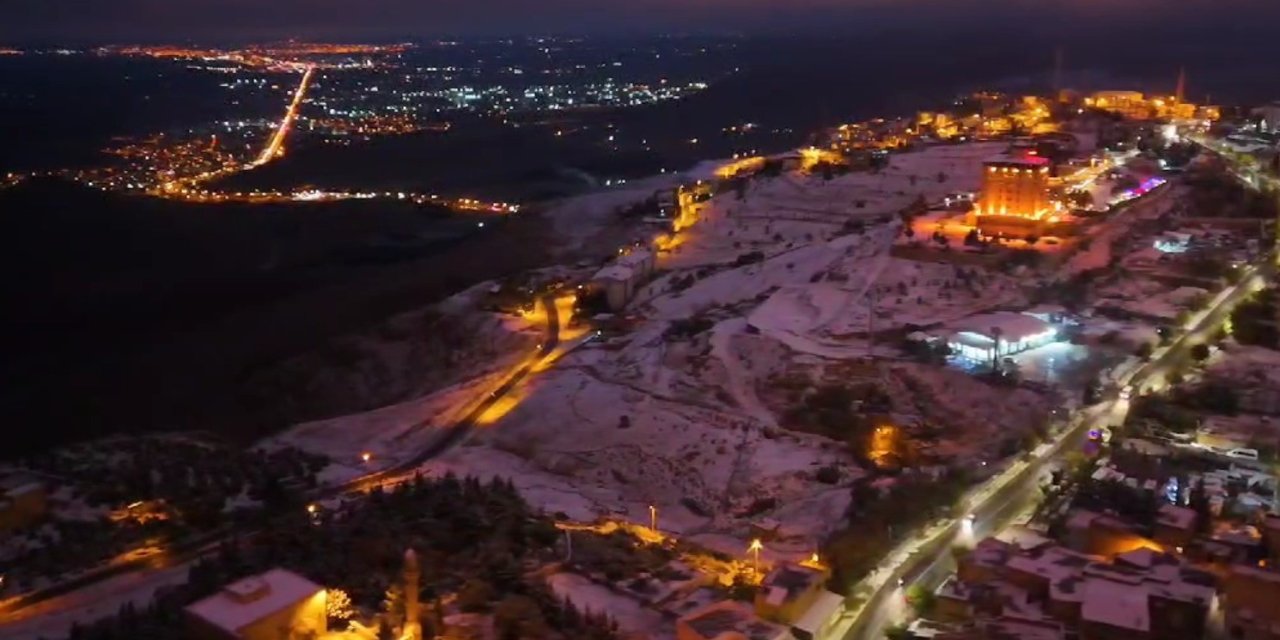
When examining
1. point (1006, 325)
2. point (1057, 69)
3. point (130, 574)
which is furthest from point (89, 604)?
point (1057, 69)

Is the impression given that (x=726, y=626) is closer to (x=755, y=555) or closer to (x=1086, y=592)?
(x=755, y=555)

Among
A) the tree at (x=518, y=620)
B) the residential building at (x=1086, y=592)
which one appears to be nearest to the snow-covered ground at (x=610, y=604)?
the tree at (x=518, y=620)

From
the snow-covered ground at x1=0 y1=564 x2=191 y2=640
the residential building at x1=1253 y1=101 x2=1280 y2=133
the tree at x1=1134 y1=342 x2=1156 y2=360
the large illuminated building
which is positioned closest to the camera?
the snow-covered ground at x1=0 y1=564 x2=191 y2=640

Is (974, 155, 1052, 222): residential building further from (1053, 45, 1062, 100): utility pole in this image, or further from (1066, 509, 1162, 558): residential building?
(1053, 45, 1062, 100): utility pole

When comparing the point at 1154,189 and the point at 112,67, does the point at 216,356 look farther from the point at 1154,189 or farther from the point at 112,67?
the point at 112,67

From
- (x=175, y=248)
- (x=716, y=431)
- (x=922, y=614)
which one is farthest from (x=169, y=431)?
(x=175, y=248)

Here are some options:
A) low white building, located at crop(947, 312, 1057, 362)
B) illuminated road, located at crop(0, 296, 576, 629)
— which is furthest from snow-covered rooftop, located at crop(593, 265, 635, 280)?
low white building, located at crop(947, 312, 1057, 362)

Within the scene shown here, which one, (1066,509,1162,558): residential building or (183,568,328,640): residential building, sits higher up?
(183,568,328,640): residential building

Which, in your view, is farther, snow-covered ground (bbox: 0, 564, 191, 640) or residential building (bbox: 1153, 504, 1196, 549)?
residential building (bbox: 1153, 504, 1196, 549)
